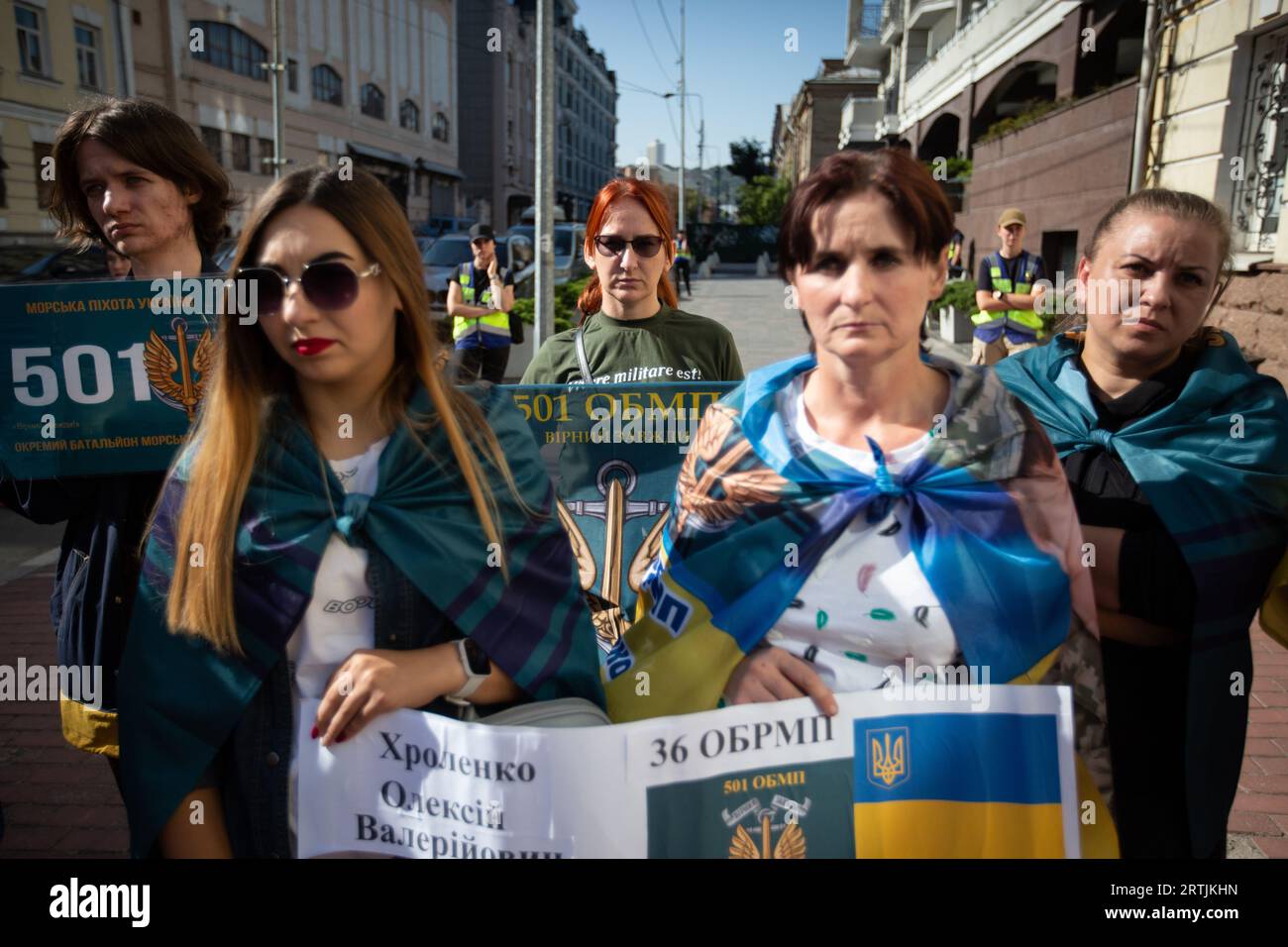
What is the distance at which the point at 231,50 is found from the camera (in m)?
28.5

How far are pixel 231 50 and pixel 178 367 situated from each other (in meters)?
31.2

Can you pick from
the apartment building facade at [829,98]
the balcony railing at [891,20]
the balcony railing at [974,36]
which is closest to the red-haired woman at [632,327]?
the balcony railing at [974,36]

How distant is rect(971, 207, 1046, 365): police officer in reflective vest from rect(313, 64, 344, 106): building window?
30.6 meters

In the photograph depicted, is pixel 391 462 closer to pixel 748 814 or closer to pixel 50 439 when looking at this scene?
pixel 748 814

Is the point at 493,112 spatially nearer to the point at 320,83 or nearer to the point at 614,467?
the point at 320,83

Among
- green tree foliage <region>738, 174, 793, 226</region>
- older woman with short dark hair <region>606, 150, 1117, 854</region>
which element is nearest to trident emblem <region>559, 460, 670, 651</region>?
older woman with short dark hair <region>606, 150, 1117, 854</region>

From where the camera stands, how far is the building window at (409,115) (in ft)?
133

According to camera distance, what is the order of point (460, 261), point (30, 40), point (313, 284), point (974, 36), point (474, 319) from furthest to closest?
point (974, 36) < point (30, 40) < point (460, 261) < point (474, 319) < point (313, 284)

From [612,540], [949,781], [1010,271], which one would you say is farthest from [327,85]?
[949,781]

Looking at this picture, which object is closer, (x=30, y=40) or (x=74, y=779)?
(x=74, y=779)

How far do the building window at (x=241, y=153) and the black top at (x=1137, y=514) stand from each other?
31.5 meters

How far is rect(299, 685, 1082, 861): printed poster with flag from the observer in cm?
171

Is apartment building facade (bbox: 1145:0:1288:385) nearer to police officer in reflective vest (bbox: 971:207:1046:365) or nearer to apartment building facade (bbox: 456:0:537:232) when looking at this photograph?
police officer in reflective vest (bbox: 971:207:1046:365)
